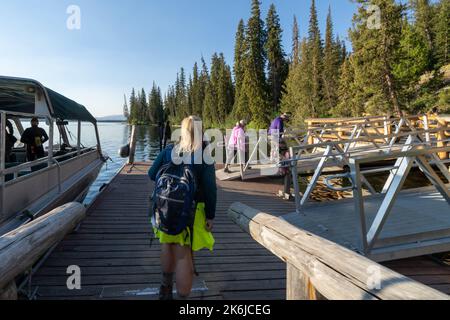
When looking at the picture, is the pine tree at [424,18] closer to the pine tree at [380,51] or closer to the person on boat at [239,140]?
the pine tree at [380,51]

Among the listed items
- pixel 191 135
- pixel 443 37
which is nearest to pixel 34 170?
pixel 191 135

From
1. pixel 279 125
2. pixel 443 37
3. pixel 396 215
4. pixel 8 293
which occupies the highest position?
pixel 443 37

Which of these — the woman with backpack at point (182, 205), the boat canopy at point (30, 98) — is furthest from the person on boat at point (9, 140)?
the woman with backpack at point (182, 205)

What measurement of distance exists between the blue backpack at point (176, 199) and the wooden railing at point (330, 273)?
2.07 feet

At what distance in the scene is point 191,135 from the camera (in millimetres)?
2828

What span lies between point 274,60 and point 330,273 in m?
52.7

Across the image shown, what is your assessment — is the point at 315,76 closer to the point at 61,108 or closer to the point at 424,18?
the point at 424,18

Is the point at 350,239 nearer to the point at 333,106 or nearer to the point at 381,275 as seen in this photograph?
the point at 381,275

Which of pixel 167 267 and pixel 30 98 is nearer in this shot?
pixel 167 267

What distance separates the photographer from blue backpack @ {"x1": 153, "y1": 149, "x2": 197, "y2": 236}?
2594 millimetres

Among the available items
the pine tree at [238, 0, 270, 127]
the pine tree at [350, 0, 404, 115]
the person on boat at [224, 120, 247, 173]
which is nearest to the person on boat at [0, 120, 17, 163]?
the person on boat at [224, 120, 247, 173]

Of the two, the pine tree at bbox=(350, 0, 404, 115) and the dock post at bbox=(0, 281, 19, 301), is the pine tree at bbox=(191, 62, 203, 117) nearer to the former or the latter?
the pine tree at bbox=(350, 0, 404, 115)
